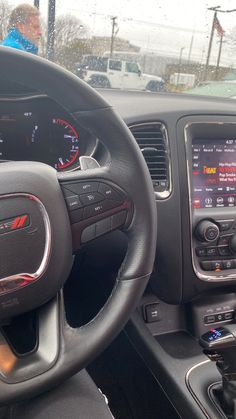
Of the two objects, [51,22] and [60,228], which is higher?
[51,22]

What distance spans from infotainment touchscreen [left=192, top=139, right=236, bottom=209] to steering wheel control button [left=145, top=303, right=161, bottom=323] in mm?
404

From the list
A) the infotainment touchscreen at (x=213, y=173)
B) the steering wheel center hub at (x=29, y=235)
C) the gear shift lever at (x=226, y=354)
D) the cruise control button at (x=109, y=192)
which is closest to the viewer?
the steering wheel center hub at (x=29, y=235)

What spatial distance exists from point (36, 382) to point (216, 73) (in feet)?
4.38

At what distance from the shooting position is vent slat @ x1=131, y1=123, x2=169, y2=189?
1588 millimetres

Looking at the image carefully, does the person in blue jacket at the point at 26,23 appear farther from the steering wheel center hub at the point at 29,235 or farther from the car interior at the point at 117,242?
the steering wheel center hub at the point at 29,235

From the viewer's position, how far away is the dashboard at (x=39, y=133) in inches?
56.0

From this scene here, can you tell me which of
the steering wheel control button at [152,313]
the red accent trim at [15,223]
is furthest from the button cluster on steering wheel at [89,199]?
the steering wheel control button at [152,313]

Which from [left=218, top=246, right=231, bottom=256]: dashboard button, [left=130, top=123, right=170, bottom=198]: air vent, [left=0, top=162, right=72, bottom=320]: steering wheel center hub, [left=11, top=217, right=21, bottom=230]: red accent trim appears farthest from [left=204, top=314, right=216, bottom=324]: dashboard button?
[left=11, top=217, right=21, bottom=230]: red accent trim

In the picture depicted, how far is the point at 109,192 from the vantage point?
1.13 m

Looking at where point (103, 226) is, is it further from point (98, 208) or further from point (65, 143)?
point (65, 143)

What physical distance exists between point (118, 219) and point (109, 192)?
2.7 inches

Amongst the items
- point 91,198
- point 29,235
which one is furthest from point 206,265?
point 29,235

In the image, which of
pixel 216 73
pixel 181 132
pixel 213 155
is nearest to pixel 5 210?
pixel 181 132

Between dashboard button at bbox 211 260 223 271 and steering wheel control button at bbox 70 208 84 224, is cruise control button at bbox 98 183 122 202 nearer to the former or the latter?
steering wheel control button at bbox 70 208 84 224
